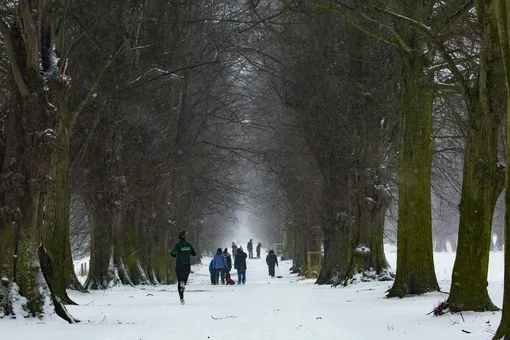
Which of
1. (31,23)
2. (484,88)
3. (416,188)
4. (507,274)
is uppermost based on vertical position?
(31,23)

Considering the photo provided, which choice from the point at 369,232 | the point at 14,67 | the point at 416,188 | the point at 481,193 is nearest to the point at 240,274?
the point at 369,232

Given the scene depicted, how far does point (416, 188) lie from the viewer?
1458 cm

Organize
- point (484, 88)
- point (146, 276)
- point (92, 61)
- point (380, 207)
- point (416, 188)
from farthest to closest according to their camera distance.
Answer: point (146, 276) < point (380, 207) < point (92, 61) < point (416, 188) < point (484, 88)

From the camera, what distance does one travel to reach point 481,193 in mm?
10516

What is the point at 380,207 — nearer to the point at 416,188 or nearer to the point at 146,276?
the point at 416,188

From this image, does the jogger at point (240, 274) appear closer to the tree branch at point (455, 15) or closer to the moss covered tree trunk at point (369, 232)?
the moss covered tree trunk at point (369, 232)

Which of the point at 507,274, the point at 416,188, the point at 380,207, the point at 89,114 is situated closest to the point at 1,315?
the point at 507,274

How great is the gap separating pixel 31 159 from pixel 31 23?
1972 mm

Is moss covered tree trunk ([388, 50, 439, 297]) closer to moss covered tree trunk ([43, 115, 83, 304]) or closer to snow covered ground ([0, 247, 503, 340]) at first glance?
snow covered ground ([0, 247, 503, 340])

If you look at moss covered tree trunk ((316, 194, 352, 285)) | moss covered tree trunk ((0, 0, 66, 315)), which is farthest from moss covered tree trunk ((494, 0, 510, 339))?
moss covered tree trunk ((316, 194, 352, 285))

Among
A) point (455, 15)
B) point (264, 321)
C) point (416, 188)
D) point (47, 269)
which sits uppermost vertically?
point (455, 15)

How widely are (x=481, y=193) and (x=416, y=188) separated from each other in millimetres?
4063

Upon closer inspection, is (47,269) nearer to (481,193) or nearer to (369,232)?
(481,193)

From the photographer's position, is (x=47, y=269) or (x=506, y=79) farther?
(x=47, y=269)
